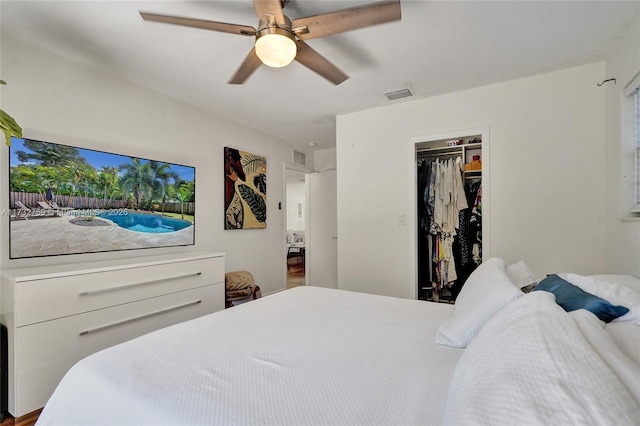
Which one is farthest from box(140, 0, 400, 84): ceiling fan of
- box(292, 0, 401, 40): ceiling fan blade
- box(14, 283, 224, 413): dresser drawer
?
box(14, 283, 224, 413): dresser drawer

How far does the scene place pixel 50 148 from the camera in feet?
6.97

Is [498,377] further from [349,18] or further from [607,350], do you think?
[349,18]

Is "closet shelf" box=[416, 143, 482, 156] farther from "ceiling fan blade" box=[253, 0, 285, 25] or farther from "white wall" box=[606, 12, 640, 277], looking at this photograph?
"ceiling fan blade" box=[253, 0, 285, 25]

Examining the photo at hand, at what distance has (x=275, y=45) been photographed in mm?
1556

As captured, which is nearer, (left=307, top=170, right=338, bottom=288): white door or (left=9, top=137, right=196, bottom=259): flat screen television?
(left=9, top=137, right=196, bottom=259): flat screen television

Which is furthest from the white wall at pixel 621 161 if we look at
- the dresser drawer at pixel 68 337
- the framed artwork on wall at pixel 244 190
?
the framed artwork on wall at pixel 244 190

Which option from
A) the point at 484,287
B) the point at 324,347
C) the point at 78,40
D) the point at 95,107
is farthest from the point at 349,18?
the point at 95,107

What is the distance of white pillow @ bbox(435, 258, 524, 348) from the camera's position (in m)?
1.13

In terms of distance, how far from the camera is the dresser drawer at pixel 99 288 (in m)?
1.72

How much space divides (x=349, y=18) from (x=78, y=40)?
1.90 m

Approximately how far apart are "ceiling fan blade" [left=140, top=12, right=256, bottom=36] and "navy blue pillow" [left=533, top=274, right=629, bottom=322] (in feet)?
6.20

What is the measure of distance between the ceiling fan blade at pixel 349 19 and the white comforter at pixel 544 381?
139 centimetres

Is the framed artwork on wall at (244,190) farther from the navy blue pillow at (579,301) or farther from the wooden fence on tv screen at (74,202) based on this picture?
the navy blue pillow at (579,301)

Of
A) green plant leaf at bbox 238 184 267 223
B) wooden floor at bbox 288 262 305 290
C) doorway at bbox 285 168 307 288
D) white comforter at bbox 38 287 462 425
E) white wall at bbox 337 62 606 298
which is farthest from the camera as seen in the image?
doorway at bbox 285 168 307 288
